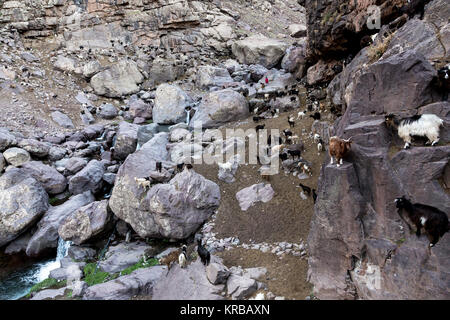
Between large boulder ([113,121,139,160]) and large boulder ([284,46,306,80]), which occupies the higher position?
large boulder ([284,46,306,80])

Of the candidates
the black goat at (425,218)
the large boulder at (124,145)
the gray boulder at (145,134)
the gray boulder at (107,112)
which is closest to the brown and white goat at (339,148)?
the black goat at (425,218)

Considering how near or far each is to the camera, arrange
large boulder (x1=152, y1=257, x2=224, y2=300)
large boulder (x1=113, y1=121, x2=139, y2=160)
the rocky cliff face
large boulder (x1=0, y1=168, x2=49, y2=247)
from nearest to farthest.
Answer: the rocky cliff face, large boulder (x1=152, y1=257, x2=224, y2=300), large boulder (x1=0, y1=168, x2=49, y2=247), large boulder (x1=113, y1=121, x2=139, y2=160)

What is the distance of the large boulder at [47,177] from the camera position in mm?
21688

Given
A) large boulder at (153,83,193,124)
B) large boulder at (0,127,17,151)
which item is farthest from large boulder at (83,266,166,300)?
large boulder at (153,83,193,124)

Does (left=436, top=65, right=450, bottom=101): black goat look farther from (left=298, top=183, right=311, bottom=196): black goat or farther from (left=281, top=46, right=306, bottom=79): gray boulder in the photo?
(left=281, top=46, right=306, bottom=79): gray boulder

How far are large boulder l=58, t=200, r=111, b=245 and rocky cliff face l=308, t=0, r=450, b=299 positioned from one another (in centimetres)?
1214

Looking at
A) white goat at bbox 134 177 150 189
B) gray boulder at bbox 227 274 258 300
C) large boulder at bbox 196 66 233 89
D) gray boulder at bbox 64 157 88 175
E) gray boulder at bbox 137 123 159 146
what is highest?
large boulder at bbox 196 66 233 89

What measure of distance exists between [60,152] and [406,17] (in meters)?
26.8

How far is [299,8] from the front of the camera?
6275 cm

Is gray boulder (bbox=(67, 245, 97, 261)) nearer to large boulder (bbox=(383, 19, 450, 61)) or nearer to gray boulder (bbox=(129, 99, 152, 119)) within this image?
large boulder (bbox=(383, 19, 450, 61))

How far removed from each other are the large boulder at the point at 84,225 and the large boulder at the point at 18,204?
3151 mm

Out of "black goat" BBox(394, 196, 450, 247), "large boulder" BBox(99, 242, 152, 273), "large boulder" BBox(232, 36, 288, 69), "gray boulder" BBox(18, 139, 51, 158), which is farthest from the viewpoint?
"large boulder" BBox(232, 36, 288, 69)

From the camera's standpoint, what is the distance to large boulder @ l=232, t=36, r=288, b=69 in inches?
1614

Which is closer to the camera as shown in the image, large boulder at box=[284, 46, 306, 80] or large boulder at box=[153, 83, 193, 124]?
large boulder at box=[153, 83, 193, 124]
